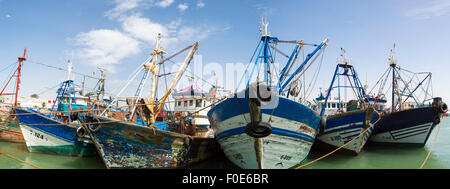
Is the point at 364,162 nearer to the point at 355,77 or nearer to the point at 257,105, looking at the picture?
the point at 355,77

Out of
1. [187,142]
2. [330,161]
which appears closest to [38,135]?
[187,142]

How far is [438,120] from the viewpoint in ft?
41.1

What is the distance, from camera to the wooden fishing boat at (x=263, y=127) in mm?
6129

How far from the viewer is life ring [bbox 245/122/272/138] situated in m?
6.16

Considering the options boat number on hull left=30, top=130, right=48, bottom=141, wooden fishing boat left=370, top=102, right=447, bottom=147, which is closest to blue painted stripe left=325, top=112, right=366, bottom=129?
wooden fishing boat left=370, top=102, right=447, bottom=147

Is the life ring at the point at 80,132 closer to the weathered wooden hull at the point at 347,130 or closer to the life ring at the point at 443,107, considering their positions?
the weathered wooden hull at the point at 347,130

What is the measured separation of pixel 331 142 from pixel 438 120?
7.24 m

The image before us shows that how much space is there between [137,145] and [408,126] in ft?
51.7

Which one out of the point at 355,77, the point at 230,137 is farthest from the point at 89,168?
the point at 355,77

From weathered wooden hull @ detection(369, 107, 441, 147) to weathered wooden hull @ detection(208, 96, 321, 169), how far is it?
31.6ft

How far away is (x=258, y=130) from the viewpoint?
20.5ft

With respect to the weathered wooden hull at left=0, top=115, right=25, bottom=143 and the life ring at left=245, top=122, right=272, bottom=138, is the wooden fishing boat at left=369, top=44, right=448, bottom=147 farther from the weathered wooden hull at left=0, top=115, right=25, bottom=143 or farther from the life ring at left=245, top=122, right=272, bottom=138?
the weathered wooden hull at left=0, top=115, right=25, bottom=143

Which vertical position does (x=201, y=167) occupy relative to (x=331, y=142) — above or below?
below

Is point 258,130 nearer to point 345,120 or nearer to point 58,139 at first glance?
point 345,120
